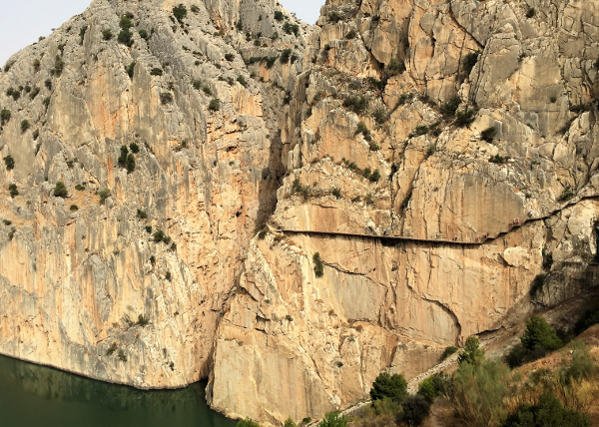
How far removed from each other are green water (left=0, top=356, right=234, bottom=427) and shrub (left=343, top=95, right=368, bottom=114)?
16.7m

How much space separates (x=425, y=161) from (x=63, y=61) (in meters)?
26.4

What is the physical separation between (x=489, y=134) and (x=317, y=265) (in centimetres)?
1021

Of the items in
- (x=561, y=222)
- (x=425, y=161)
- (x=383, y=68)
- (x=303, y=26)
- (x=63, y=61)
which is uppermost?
(x=303, y=26)

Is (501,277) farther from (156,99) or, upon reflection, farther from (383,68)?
(156,99)

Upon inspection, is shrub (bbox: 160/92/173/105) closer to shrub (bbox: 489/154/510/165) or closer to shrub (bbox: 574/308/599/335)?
shrub (bbox: 489/154/510/165)

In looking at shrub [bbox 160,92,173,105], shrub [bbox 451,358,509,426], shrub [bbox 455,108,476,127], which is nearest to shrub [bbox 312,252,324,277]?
shrub [bbox 455,108,476,127]

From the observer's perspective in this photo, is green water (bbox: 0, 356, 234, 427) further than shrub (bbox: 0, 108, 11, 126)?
No

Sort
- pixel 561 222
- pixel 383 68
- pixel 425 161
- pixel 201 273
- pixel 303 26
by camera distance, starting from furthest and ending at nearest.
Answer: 1. pixel 303 26
2. pixel 201 273
3. pixel 383 68
4. pixel 425 161
5. pixel 561 222

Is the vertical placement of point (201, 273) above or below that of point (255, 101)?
below

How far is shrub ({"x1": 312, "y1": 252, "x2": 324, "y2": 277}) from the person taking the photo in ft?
103

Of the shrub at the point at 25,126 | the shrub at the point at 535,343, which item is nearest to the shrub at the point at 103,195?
the shrub at the point at 25,126

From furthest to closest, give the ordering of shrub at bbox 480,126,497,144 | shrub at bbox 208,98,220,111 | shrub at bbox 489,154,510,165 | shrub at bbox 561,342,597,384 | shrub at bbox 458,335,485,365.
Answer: shrub at bbox 208,98,220,111 < shrub at bbox 480,126,497,144 < shrub at bbox 489,154,510,165 < shrub at bbox 458,335,485,365 < shrub at bbox 561,342,597,384

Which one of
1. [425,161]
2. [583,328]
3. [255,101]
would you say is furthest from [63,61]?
[583,328]

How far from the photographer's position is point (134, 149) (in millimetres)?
38875
